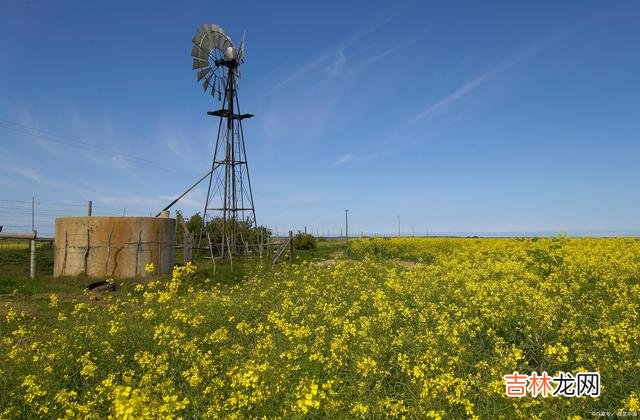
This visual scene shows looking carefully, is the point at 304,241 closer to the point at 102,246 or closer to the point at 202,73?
the point at 202,73

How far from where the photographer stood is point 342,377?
5.31 metres

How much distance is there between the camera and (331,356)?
552 cm

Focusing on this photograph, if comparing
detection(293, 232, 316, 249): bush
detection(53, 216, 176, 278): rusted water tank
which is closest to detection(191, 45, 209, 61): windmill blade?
detection(53, 216, 176, 278): rusted water tank

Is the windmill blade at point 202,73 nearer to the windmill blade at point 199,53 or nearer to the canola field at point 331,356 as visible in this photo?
the windmill blade at point 199,53

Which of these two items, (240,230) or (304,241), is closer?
(240,230)

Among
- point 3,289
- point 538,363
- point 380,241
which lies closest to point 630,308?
point 538,363

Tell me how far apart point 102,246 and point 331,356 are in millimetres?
13985

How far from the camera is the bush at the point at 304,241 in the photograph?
40844 mm

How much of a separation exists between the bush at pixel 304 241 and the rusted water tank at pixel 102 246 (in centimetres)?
2374

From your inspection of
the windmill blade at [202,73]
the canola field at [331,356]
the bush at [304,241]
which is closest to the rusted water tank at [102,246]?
the canola field at [331,356]

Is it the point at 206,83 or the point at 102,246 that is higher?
the point at 206,83

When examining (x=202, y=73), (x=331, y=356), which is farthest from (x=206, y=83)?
(x=331, y=356)

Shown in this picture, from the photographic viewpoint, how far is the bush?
4084cm

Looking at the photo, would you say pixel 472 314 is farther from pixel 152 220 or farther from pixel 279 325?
pixel 152 220
